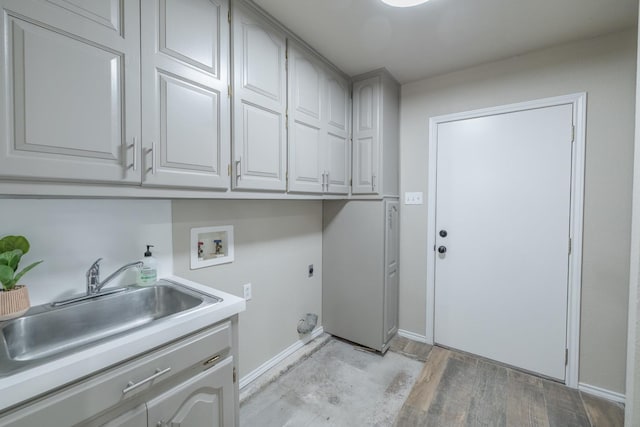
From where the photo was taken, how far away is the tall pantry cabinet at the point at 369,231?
2.32 meters

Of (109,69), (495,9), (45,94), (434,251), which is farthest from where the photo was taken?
(434,251)

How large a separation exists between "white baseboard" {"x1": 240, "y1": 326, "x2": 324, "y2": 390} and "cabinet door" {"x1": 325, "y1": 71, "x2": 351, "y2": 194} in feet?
4.37

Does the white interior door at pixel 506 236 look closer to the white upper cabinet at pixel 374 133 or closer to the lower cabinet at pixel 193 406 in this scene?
the white upper cabinet at pixel 374 133

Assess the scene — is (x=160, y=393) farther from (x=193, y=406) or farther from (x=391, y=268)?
(x=391, y=268)

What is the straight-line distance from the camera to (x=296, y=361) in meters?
2.23

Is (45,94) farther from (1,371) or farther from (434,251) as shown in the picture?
(434,251)

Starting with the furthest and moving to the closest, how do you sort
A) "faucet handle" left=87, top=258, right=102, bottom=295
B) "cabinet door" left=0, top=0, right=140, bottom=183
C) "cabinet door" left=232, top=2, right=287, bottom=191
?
"cabinet door" left=232, top=2, right=287, bottom=191 < "faucet handle" left=87, top=258, right=102, bottom=295 < "cabinet door" left=0, top=0, right=140, bottom=183

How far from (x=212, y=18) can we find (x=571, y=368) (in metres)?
3.11

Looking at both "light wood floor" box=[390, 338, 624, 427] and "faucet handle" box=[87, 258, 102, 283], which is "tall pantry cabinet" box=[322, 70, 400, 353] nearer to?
"light wood floor" box=[390, 338, 624, 427]

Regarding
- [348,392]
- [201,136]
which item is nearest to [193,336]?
[201,136]

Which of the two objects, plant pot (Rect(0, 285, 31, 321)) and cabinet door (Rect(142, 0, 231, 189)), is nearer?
plant pot (Rect(0, 285, 31, 321))

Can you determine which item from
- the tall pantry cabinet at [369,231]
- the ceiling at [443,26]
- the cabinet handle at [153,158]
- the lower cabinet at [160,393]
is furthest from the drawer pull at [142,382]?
the ceiling at [443,26]

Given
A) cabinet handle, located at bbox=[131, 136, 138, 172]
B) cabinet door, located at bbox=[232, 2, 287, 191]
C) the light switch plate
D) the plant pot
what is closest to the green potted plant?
the plant pot

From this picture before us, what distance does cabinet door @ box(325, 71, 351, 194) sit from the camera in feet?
7.14
